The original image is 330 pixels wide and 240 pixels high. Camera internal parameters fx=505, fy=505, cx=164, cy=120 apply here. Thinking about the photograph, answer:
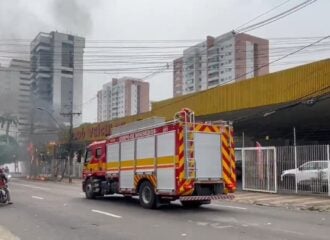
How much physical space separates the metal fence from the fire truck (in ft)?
24.2

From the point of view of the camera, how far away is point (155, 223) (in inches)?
502

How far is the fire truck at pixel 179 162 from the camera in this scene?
51.2ft

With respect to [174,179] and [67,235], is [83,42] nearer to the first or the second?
[174,179]

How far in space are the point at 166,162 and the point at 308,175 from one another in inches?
377

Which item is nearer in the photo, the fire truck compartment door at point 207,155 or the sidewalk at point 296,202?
the fire truck compartment door at point 207,155

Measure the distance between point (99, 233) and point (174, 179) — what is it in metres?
4.77

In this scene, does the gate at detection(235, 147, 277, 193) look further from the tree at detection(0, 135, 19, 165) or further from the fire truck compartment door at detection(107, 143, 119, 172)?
the tree at detection(0, 135, 19, 165)

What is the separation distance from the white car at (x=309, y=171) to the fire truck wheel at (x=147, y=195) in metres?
9.24

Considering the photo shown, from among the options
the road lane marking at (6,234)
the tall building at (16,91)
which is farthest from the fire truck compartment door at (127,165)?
the tall building at (16,91)

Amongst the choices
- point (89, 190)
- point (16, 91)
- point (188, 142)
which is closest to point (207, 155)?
point (188, 142)

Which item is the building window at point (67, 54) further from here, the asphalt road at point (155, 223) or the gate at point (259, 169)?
the asphalt road at point (155, 223)

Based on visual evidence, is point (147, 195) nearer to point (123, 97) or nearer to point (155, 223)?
point (155, 223)

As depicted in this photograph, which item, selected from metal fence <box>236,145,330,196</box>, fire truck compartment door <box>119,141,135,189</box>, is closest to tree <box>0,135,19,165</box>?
metal fence <box>236,145,330,196</box>

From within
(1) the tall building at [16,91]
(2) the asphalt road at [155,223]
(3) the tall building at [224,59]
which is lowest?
(2) the asphalt road at [155,223]
